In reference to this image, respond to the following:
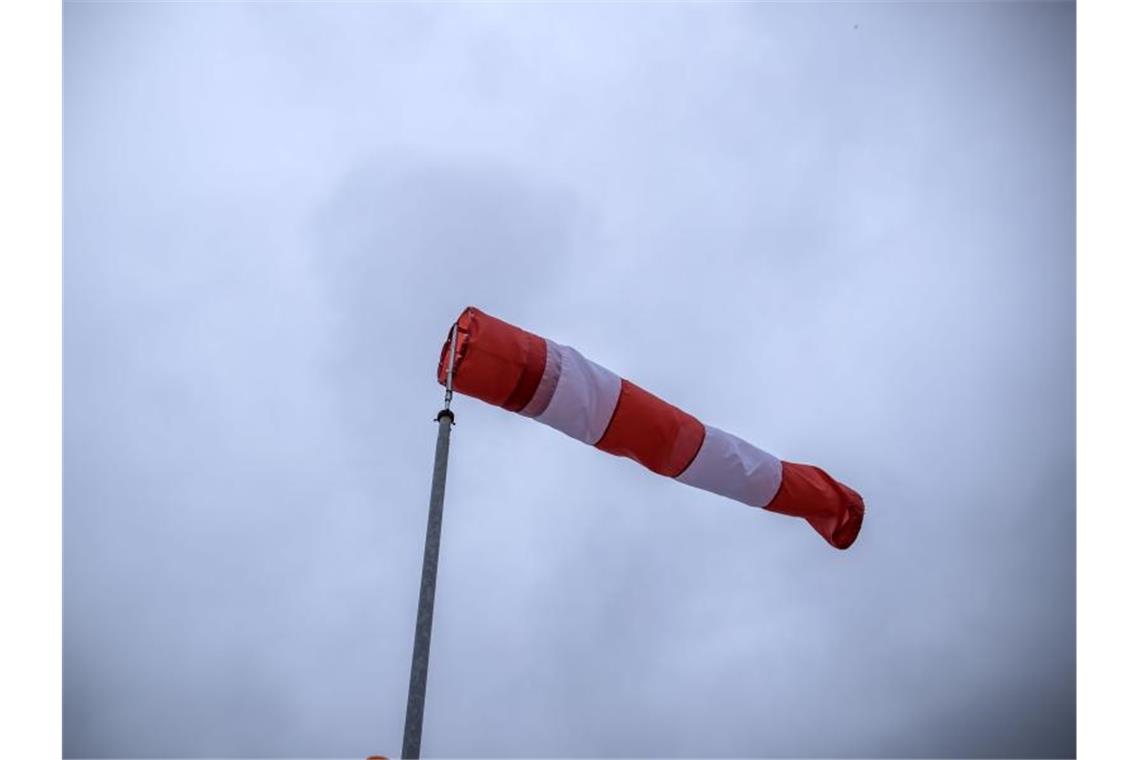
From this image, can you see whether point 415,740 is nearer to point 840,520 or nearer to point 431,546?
point 431,546

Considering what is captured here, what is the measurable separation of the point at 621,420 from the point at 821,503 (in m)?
4.14

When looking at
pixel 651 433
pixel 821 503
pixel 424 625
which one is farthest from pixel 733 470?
pixel 424 625

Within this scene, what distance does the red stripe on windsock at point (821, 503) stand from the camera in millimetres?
14500

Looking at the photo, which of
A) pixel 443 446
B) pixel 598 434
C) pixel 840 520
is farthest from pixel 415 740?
pixel 840 520

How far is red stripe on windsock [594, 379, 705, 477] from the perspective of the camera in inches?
499

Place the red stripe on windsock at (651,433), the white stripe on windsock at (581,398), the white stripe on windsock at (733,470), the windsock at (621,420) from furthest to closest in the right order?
the white stripe on windsock at (733,470), the red stripe on windsock at (651,433), the white stripe on windsock at (581,398), the windsock at (621,420)

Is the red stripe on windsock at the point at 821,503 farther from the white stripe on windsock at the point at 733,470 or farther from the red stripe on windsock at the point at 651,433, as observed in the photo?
the red stripe on windsock at the point at 651,433

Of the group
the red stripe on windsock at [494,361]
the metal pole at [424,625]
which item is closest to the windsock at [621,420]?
the red stripe on windsock at [494,361]

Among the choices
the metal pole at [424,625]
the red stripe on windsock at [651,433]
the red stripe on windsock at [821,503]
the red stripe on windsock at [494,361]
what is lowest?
the metal pole at [424,625]

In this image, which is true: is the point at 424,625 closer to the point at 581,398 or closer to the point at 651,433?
the point at 581,398

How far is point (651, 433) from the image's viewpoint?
42.3ft

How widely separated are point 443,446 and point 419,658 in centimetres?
201

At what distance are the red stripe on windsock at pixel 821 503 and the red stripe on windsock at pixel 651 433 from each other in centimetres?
201

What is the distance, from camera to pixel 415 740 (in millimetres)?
7215
